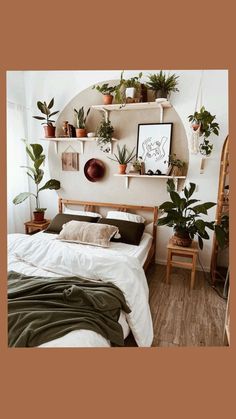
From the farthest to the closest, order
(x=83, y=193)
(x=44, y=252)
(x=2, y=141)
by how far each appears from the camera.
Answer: (x=83, y=193) → (x=44, y=252) → (x=2, y=141)

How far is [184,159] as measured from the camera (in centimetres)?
282

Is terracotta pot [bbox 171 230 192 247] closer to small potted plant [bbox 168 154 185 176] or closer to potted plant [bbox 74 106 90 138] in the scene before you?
small potted plant [bbox 168 154 185 176]

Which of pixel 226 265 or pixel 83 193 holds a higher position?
pixel 83 193

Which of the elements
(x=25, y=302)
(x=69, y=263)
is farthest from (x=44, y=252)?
(x=25, y=302)

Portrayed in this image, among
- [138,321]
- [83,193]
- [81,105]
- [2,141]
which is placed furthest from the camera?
[83,193]

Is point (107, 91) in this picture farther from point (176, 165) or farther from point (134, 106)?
point (176, 165)

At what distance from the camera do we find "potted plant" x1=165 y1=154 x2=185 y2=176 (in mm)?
2740

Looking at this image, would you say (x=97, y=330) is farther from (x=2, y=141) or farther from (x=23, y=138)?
(x=23, y=138)

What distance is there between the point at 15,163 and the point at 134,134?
1.73m

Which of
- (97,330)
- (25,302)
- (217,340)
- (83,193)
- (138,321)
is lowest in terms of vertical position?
(217,340)

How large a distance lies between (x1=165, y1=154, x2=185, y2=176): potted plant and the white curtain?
214 cm

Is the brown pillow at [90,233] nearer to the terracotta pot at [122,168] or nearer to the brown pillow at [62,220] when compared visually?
the brown pillow at [62,220]

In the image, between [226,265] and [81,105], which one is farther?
[81,105]

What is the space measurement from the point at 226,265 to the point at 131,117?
2225 millimetres
